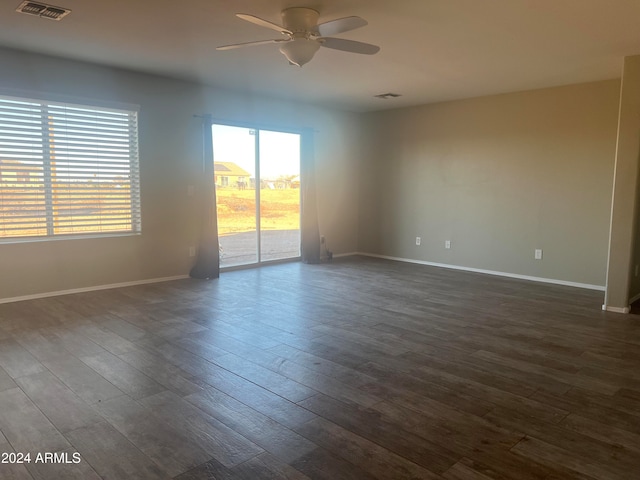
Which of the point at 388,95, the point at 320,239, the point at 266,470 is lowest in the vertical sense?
the point at 266,470

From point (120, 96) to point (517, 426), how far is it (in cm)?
509

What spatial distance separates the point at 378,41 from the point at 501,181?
3209 mm

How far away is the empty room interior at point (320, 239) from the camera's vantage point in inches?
89.0

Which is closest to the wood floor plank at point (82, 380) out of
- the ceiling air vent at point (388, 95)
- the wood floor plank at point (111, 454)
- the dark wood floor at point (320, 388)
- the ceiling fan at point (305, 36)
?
the dark wood floor at point (320, 388)

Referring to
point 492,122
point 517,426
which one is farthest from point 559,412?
point 492,122

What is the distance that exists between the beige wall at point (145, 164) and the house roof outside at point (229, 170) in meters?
0.31

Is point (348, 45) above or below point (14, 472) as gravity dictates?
above

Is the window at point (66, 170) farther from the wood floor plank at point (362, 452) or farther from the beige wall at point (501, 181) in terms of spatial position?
the beige wall at point (501, 181)

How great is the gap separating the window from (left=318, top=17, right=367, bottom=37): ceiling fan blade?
3.11 meters

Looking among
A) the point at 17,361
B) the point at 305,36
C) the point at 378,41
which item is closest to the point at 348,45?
the point at 305,36

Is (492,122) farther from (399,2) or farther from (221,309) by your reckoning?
(221,309)

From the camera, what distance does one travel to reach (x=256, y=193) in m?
6.64

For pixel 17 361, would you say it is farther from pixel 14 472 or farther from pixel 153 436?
pixel 153 436

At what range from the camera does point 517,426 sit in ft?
7.63
